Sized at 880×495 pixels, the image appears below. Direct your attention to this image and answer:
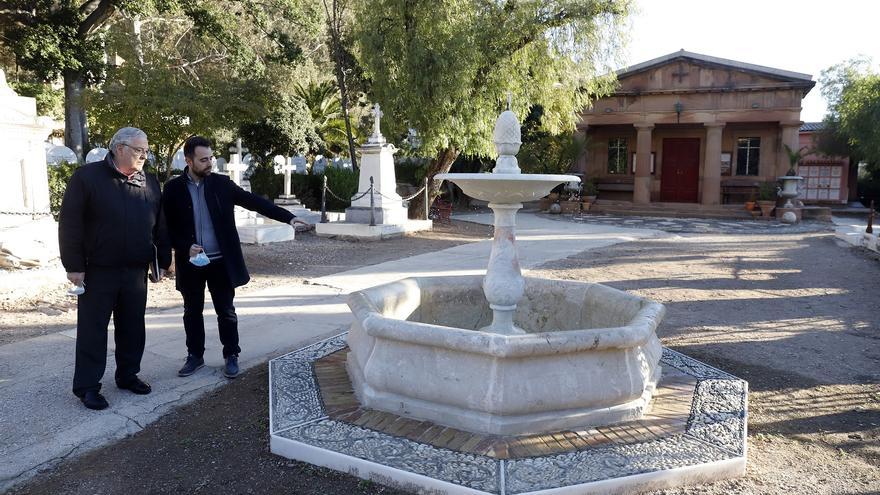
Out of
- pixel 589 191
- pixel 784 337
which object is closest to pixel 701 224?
pixel 589 191

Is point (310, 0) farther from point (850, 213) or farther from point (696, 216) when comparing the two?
point (850, 213)

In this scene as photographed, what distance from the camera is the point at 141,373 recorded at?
4699 millimetres

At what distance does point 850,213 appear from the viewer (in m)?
25.9

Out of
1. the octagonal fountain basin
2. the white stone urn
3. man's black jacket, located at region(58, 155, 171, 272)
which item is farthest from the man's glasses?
the white stone urn

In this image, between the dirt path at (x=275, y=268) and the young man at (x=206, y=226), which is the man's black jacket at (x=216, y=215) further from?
the dirt path at (x=275, y=268)

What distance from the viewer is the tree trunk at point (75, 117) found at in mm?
18875

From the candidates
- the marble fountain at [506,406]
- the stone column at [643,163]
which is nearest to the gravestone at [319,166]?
the stone column at [643,163]

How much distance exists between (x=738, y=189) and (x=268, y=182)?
1870cm

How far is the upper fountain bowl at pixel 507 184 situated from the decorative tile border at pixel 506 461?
5.49 ft

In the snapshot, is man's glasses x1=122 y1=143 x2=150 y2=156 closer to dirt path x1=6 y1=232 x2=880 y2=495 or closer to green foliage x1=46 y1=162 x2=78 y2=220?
dirt path x1=6 y1=232 x2=880 y2=495

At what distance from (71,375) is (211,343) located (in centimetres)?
117

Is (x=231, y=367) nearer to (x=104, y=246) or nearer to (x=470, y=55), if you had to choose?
(x=104, y=246)

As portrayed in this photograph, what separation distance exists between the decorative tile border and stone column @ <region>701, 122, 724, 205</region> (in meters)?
21.2

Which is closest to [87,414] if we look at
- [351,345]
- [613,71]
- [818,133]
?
[351,345]
